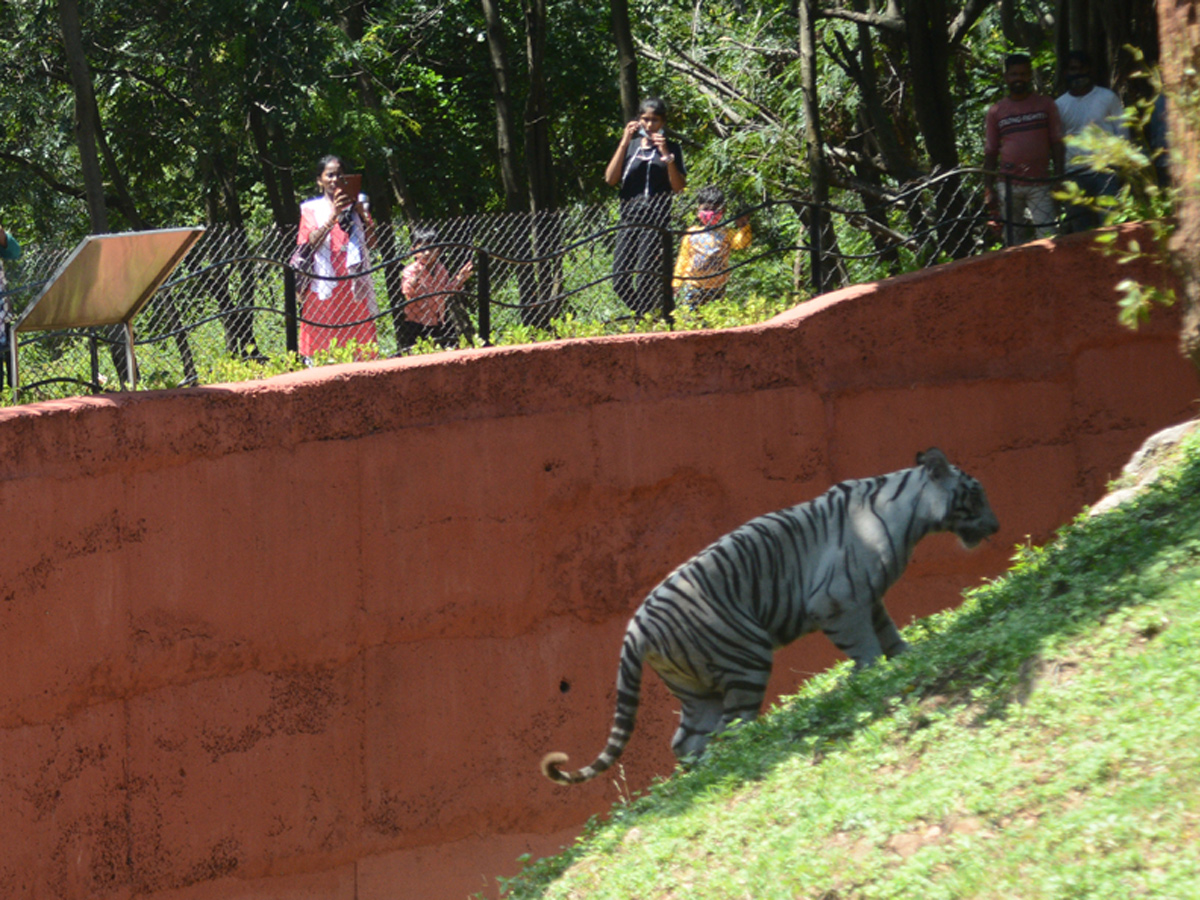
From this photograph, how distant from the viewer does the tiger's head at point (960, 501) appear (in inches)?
255

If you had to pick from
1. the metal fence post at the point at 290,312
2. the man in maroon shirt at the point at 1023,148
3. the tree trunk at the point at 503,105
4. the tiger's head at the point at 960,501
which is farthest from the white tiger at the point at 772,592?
the tree trunk at the point at 503,105

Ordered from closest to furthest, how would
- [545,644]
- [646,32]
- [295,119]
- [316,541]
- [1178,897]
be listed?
[1178,897], [316,541], [545,644], [295,119], [646,32]

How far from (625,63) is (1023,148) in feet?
14.5

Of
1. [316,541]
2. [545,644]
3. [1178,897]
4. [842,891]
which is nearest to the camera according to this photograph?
[1178,897]

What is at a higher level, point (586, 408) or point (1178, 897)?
point (586, 408)

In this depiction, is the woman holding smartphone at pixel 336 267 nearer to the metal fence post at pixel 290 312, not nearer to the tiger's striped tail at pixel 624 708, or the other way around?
the metal fence post at pixel 290 312

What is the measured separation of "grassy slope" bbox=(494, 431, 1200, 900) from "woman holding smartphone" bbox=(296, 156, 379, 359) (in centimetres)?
352

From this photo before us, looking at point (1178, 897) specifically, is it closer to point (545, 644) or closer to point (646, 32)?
point (545, 644)

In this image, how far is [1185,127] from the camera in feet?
16.3

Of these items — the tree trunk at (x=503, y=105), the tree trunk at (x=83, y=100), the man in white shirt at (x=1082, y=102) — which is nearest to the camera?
the man in white shirt at (x=1082, y=102)

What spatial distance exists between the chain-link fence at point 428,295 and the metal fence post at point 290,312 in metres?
0.01

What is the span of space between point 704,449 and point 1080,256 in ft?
8.90

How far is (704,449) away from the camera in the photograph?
8.07 m

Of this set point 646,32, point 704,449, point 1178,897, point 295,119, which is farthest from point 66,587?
point 646,32
